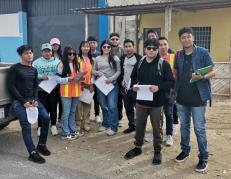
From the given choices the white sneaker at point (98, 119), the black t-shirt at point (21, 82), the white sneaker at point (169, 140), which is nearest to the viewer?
the black t-shirt at point (21, 82)

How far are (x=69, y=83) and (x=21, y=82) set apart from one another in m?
0.97

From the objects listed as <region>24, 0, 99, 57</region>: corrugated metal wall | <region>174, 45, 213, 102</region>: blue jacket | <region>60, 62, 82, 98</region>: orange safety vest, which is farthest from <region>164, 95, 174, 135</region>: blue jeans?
<region>24, 0, 99, 57</region>: corrugated metal wall

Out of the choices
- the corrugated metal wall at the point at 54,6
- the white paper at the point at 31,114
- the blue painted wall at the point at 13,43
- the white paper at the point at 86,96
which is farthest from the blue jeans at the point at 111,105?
the blue painted wall at the point at 13,43

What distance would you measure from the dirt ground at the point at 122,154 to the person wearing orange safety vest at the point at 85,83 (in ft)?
0.78

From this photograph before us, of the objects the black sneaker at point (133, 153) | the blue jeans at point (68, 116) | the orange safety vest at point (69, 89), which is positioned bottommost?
the black sneaker at point (133, 153)

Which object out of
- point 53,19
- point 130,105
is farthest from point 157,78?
point 53,19

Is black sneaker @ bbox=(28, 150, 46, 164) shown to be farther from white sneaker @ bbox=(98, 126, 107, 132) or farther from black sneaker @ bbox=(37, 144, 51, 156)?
white sneaker @ bbox=(98, 126, 107, 132)

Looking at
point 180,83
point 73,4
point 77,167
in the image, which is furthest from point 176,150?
point 73,4

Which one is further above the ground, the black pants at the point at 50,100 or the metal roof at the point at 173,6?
the metal roof at the point at 173,6

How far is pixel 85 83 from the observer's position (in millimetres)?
6207

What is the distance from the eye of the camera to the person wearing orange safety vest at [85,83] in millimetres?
6129

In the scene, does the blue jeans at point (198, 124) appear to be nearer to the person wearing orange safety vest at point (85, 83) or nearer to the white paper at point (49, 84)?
the person wearing orange safety vest at point (85, 83)

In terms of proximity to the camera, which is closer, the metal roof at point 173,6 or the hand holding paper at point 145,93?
the hand holding paper at point 145,93

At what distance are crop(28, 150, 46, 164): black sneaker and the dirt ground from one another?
11 centimetres
